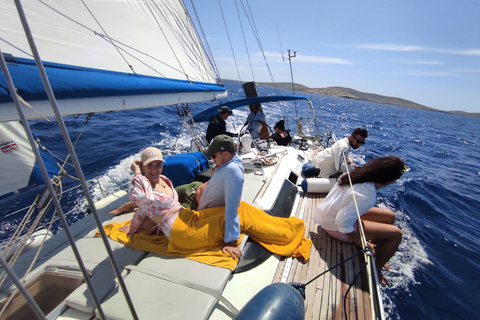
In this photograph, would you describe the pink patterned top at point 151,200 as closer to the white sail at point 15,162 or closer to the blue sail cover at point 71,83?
the blue sail cover at point 71,83

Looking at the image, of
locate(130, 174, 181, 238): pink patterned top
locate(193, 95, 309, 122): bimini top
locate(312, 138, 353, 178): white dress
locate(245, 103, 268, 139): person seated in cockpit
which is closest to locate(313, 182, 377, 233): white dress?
locate(312, 138, 353, 178): white dress

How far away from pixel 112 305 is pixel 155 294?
32 centimetres

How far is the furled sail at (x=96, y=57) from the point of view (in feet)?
5.92

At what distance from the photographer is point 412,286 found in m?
3.78

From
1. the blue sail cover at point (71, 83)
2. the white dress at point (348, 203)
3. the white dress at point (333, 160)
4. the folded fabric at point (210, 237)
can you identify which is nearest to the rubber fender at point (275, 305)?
→ the folded fabric at point (210, 237)

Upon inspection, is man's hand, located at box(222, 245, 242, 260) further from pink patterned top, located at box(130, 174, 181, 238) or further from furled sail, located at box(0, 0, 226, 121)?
furled sail, located at box(0, 0, 226, 121)

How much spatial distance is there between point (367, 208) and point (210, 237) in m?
1.87

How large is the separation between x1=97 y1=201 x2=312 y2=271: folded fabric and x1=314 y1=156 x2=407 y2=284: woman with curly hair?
560 millimetres

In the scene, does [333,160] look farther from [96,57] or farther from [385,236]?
[96,57]

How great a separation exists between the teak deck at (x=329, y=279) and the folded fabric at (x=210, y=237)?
0.57 ft

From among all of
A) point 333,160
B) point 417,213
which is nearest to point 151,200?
point 333,160

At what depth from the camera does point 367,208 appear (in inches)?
101

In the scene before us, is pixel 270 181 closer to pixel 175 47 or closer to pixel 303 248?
pixel 303 248

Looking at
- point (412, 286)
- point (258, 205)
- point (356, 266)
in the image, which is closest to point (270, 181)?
point (258, 205)
